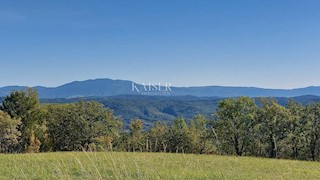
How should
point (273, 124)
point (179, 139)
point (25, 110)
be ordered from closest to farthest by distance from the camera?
point (273, 124)
point (25, 110)
point (179, 139)

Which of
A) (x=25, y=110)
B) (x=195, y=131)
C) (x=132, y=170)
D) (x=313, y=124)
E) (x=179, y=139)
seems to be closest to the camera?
(x=132, y=170)

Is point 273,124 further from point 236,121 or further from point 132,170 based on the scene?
point 132,170

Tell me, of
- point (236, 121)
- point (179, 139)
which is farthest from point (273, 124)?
point (179, 139)

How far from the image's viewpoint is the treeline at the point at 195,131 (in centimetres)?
4138

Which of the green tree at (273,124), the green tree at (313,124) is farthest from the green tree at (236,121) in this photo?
the green tree at (313,124)

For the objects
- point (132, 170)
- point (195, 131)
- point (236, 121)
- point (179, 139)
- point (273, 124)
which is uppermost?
point (132, 170)

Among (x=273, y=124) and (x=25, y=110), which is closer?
(x=273, y=124)

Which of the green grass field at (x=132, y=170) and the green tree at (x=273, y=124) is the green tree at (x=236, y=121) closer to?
the green tree at (x=273, y=124)

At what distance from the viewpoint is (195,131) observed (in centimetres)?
5441

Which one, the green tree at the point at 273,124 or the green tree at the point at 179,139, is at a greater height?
the green tree at the point at 273,124

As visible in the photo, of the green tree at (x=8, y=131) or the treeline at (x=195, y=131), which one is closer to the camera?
the treeline at (x=195, y=131)

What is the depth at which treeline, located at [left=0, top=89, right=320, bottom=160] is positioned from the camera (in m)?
41.4

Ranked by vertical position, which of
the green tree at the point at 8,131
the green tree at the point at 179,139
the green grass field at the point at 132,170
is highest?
the green grass field at the point at 132,170

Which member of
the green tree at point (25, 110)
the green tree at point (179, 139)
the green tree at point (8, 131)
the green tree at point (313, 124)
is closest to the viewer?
the green tree at point (313, 124)
